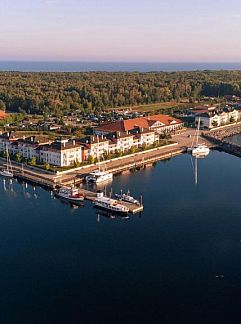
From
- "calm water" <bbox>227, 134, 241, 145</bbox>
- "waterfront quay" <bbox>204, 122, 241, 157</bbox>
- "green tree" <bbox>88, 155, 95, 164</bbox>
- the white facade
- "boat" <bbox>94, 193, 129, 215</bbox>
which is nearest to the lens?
"boat" <bbox>94, 193, 129, 215</bbox>

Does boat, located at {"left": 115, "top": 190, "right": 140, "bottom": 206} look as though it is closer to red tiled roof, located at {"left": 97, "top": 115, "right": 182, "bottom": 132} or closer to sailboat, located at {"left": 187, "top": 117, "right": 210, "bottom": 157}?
sailboat, located at {"left": 187, "top": 117, "right": 210, "bottom": 157}

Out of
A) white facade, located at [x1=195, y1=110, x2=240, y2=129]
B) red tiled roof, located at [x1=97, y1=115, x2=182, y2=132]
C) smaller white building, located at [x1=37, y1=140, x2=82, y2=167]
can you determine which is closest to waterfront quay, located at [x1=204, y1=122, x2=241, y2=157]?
white facade, located at [x1=195, y1=110, x2=240, y2=129]

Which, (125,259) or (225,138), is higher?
(225,138)

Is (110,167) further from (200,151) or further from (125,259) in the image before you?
(125,259)

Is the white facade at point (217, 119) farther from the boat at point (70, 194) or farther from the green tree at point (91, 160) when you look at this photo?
the boat at point (70, 194)

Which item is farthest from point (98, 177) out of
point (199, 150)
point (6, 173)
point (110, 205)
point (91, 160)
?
point (199, 150)

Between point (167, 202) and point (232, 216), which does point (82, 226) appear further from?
point (232, 216)
